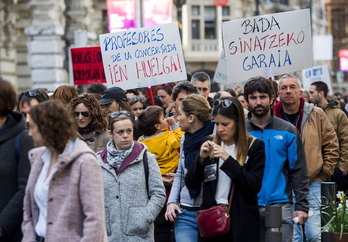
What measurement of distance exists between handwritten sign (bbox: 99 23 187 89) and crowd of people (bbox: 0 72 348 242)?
42.5 inches

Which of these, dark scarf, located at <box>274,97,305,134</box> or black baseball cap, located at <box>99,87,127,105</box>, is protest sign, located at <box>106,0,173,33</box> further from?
dark scarf, located at <box>274,97,305,134</box>

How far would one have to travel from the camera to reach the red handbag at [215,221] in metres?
6.83

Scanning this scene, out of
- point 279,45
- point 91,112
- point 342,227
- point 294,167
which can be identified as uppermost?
point 279,45

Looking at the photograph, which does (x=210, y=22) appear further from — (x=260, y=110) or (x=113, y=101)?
(x=260, y=110)

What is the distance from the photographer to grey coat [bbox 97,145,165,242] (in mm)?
7430

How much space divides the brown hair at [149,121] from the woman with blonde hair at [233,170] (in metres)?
1.86

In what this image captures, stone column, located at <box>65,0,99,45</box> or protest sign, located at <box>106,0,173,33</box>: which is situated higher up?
stone column, located at <box>65,0,99,45</box>

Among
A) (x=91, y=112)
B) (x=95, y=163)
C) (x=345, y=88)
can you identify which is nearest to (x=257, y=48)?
(x=91, y=112)

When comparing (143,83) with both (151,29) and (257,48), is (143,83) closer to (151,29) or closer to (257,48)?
(151,29)

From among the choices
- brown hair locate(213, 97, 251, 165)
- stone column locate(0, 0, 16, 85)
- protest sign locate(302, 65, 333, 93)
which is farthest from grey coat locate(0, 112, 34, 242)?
stone column locate(0, 0, 16, 85)

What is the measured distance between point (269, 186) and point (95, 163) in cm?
239

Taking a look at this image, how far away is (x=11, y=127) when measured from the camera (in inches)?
251

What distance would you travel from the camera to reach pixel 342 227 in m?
7.88

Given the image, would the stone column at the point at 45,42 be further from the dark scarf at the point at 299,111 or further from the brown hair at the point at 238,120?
the brown hair at the point at 238,120
